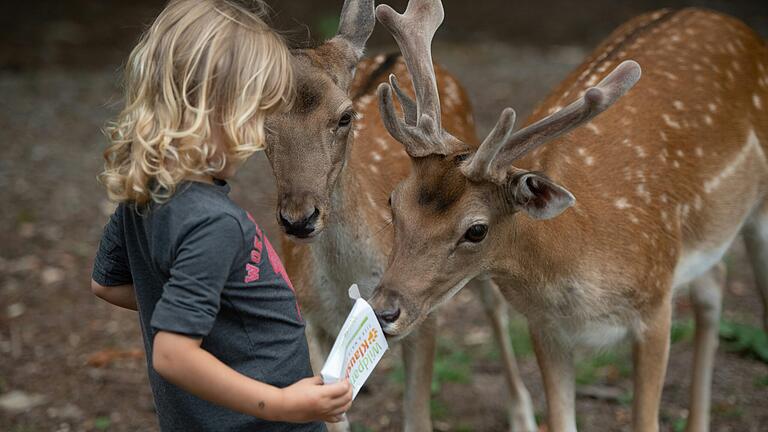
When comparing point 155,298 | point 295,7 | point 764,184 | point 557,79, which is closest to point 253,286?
point 155,298

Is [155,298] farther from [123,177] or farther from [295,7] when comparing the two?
[295,7]

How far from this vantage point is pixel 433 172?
341 cm

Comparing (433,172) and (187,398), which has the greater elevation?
(433,172)

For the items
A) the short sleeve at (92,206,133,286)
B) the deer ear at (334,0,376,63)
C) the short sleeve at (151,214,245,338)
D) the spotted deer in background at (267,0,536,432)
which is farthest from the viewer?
the deer ear at (334,0,376,63)

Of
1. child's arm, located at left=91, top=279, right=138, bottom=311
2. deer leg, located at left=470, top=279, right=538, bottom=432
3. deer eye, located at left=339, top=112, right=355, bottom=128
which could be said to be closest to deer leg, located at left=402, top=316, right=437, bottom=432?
A: deer leg, located at left=470, top=279, right=538, bottom=432

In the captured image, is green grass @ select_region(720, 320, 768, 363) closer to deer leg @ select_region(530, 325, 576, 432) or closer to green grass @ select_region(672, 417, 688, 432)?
green grass @ select_region(672, 417, 688, 432)

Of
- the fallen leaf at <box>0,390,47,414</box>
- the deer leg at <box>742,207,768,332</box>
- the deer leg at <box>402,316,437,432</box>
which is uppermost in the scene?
the deer leg at <box>742,207,768,332</box>

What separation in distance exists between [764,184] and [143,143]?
3210mm

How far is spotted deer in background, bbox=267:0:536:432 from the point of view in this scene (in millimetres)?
3734

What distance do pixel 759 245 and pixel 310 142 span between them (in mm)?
2309

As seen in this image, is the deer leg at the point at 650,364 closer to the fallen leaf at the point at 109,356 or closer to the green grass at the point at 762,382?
the green grass at the point at 762,382

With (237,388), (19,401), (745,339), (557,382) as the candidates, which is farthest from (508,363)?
(237,388)

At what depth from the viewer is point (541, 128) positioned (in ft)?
10.8

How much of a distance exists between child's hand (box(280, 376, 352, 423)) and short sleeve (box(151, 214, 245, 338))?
0.87 feet
